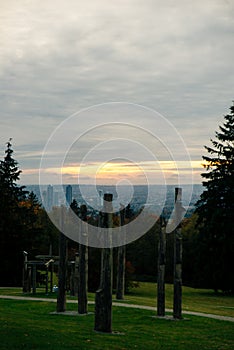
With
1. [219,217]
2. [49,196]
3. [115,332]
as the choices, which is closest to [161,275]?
[49,196]

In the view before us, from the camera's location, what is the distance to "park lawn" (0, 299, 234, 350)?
14000 millimetres

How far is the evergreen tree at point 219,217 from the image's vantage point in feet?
143

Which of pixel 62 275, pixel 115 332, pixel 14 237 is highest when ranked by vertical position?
pixel 14 237

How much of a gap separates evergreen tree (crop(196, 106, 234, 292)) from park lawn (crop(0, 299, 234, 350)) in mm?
21973

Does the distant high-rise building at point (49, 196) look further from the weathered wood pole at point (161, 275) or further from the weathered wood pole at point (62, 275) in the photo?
the weathered wood pole at point (161, 275)

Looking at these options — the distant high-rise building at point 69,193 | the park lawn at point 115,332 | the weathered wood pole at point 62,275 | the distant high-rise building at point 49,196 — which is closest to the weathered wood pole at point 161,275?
the park lawn at point 115,332

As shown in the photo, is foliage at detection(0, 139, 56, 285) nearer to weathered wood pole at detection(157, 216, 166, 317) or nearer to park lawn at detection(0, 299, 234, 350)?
park lawn at detection(0, 299, 234, 350)

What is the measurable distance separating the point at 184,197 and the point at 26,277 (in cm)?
1226

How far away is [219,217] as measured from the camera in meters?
43.8

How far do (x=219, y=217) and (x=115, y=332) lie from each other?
92.7 ft

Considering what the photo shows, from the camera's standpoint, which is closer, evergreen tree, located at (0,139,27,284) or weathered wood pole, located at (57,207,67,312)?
weathered wood pole, located at (57,207,67,312)

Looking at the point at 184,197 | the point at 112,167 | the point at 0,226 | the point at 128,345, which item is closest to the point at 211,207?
the point at 0,226

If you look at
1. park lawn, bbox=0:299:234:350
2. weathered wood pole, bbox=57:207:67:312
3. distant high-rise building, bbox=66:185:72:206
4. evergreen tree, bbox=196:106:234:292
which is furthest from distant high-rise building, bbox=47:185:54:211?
evergreen tree, bbox=196:106:234:292

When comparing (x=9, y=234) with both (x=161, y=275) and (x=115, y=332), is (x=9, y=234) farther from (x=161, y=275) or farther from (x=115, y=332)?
(x=115, y=332)
